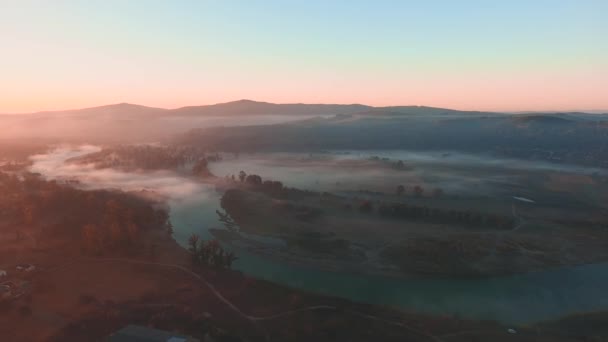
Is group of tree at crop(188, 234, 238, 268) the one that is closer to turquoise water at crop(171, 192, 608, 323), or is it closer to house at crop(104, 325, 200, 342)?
turquoise water at crop(171, 192, 608, 323)

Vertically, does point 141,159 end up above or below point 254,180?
above

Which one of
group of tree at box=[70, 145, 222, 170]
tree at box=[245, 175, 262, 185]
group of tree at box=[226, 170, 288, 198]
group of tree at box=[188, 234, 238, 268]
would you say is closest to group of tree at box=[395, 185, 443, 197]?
group of tree at box=[226, 170, 288, 198]

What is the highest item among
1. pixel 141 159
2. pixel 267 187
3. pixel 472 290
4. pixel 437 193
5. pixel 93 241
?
pixel 141 159

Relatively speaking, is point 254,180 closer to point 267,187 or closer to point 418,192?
point 267,187

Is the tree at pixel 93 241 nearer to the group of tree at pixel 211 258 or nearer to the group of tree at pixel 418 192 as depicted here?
the group of tree at pixel 211 258

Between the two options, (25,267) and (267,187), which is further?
(267,187)

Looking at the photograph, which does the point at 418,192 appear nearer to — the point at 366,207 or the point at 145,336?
the point at 366,207

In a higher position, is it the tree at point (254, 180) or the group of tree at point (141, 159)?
the group of tree at point (141, 159)

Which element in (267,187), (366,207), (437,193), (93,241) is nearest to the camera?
(93,241)

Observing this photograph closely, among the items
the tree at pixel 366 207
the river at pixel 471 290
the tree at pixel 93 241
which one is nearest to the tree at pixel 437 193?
the tree at pixel 366 207

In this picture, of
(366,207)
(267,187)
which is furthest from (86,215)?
(366,207)

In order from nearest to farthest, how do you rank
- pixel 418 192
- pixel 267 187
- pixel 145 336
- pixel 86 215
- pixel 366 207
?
1. pixel 145 336
2. pixel 86 215
3. pixel 366 207
4. pixel 418 192
5. pixel 267 187

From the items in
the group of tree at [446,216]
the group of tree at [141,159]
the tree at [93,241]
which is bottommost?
the group of tree at [446,216]
